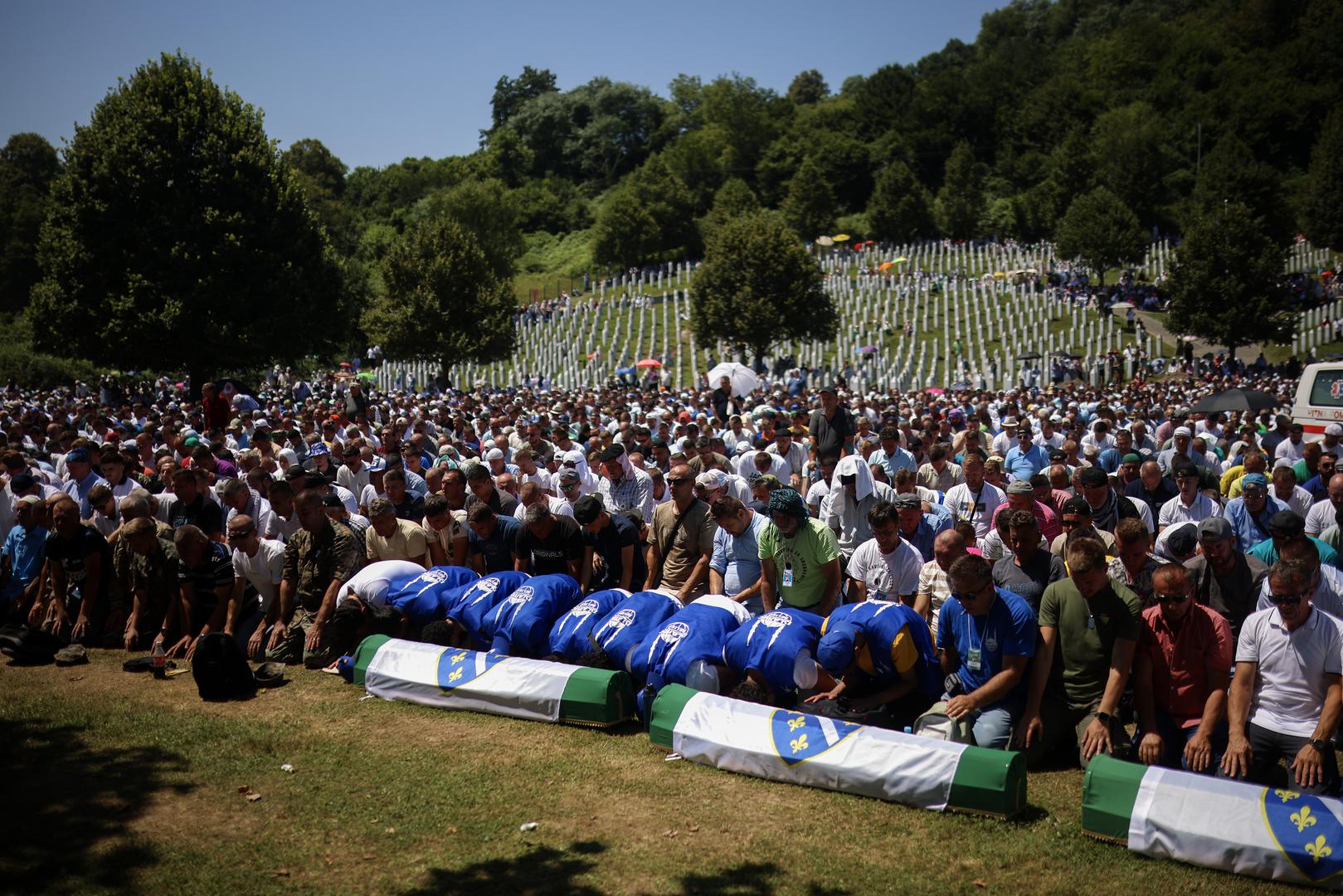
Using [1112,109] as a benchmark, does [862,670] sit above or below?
below

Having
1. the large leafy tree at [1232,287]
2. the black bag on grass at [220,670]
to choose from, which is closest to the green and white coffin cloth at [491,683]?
the black bag on grass at [220,670]

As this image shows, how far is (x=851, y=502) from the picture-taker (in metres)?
9.71

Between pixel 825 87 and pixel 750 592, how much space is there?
509 feet

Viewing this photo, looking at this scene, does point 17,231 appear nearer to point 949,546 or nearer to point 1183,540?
point 949,546

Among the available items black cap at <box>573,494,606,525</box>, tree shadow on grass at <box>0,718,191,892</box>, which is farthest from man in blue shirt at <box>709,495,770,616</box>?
tree shadow on grass at <box>0,718,191,892</box>

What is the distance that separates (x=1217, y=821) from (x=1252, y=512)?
4.84 meters

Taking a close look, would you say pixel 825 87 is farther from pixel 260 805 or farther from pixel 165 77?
pixel 260 805

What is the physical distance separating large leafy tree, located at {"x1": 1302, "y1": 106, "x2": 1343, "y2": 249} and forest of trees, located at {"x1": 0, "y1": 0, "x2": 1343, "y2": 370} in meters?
0.15

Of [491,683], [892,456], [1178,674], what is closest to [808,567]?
[491,683]

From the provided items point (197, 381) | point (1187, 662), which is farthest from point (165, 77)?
point (1187, 662)

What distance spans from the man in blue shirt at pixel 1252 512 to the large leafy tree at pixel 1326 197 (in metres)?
60.1

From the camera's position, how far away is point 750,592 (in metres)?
8.38

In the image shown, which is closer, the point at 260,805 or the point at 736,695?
the point at 260,805

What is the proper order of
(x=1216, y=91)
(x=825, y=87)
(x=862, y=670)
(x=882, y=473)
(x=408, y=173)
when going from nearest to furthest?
(x=862, y=670) → (x=882, y=473) → (x=1216, y=91) → (x=408, y=173) → (x=825, y=87)
